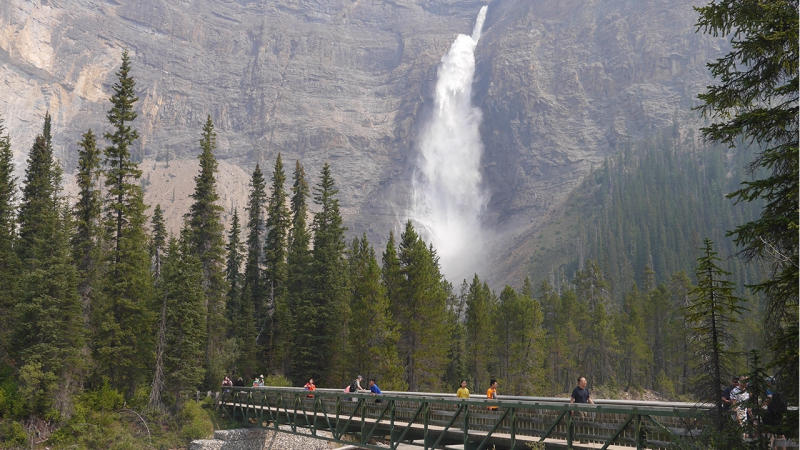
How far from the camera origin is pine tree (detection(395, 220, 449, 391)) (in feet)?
148

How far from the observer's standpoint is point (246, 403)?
34.2 meters

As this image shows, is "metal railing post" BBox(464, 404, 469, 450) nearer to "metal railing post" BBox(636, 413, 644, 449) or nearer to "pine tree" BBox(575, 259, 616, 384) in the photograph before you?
"metal railing post" BBox(636, 413, 644, 449)

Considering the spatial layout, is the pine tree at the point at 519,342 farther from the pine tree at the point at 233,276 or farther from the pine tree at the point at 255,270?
the pine tree at the point at 233,276

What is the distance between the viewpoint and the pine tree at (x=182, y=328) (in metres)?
37.0

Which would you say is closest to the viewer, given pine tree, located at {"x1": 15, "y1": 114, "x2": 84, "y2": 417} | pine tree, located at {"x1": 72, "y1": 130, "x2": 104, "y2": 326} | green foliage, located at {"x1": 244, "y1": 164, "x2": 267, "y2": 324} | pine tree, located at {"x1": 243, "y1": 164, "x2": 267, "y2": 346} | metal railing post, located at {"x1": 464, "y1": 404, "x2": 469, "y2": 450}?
metal railing post, located at {"x1": 464, "y1": 404, "x2": 469, "y2": 450}

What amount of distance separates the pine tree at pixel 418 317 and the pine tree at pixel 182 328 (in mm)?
14169

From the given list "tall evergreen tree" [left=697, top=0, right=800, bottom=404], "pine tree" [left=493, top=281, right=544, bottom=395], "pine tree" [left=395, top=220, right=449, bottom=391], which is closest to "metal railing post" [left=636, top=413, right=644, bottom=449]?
"tall evergreen tree" [left=697, top=0, right=800, bottom=404]

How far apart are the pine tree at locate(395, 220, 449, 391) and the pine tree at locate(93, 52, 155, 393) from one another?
1702 cm

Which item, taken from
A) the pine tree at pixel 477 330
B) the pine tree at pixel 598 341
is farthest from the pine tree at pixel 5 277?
the pine tree at pixel 598 341

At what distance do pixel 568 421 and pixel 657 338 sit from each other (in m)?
71.2

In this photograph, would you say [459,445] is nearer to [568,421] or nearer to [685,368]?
[568,421]

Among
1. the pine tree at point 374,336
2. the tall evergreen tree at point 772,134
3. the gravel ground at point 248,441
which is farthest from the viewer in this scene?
the pine tree at point 374,336

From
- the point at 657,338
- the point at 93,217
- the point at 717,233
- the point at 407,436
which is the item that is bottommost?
the point at 407,436

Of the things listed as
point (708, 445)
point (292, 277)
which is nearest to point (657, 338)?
point (292, 277)
